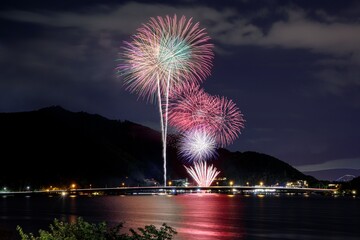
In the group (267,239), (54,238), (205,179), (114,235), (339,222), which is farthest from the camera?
(205,179)

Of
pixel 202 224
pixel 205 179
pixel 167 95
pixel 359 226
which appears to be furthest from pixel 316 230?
pixel 205 179

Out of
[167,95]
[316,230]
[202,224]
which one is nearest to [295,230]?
[316,230]

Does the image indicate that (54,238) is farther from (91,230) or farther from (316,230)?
(316,230)

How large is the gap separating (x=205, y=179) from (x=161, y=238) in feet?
→ 356

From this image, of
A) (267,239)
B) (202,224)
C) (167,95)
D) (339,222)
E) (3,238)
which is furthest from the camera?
(339,222)

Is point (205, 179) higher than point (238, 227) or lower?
higher

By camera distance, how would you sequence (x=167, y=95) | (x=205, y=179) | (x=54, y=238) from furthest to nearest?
(x=205, y=179) < (x=167, y=95) < (x=54, y=238)

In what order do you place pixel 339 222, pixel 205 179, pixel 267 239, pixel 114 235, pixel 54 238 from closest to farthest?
pixel 54 238 → pixel 114 235 → pixel 267 239 → pixel 339 222 → pixel 205 179

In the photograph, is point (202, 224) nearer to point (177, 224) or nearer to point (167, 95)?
point (177, 224)

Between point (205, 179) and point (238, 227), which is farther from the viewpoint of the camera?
point (205, 179)

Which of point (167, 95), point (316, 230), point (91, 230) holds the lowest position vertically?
point (316, 230)

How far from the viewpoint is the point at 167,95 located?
80562 mm

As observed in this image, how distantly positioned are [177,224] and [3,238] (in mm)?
44138

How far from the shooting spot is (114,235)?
66.6ft
